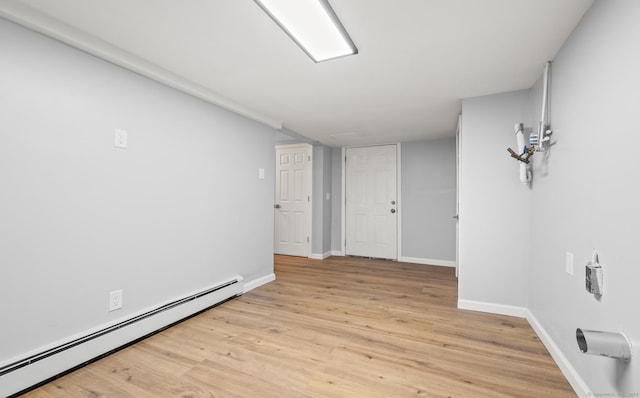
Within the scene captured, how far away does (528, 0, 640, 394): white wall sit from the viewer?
1192 mm

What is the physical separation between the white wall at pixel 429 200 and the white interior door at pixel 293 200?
179 centimetres

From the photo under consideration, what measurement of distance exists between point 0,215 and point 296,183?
411 cm

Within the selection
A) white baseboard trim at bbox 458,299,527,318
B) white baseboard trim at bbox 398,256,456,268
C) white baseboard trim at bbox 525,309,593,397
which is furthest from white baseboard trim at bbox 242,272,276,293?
white baseboard trim at bbox 525,309,593,397

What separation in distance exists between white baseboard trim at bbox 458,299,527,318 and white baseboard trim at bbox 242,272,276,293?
2.32 meters

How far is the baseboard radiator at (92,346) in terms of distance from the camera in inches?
62.6

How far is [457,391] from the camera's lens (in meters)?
1.65

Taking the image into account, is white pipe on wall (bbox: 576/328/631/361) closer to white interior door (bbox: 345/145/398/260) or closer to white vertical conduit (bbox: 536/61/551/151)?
white vertical conduit (bbox: 536/61/551/151)

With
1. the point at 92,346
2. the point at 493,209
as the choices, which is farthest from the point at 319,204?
the point at 92,346

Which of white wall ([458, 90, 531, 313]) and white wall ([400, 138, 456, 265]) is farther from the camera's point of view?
white wall ([400, 138, 456, 265])

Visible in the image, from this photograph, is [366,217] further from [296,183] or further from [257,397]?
[257,397]

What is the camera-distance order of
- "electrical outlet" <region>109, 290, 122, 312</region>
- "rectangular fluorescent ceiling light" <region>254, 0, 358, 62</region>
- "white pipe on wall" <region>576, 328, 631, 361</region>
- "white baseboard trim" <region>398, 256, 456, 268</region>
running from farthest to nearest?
"white baseboard trim" <region>398, 256, 456, 268</region> < "electrical outlet" <region>109, 290, 122, 312</region> < "rectangular fluorescent ceiling light" <region>254, 0, 358, 62</region> < "white pipe on wall" <region>576, 328, 631, 361</region>

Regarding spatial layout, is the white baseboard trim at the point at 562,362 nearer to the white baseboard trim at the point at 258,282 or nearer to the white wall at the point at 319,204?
the white baseboard trim at the point at 258,282

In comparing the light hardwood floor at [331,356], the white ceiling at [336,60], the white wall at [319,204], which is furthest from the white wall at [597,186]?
the white wall at [319,204]

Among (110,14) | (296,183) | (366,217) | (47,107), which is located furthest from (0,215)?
(366,217)
